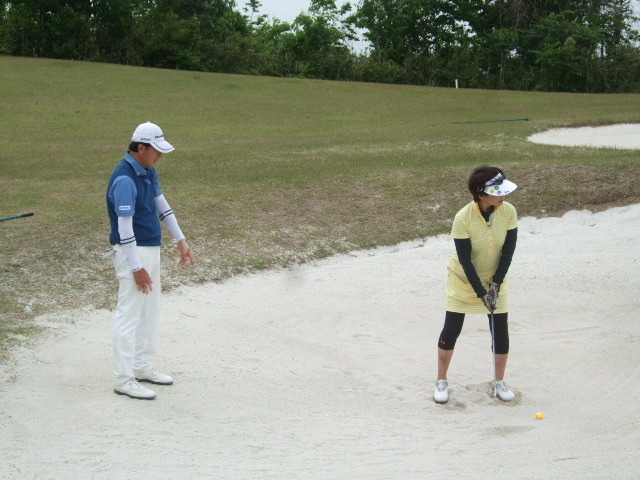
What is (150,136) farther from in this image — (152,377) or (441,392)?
(441,392)

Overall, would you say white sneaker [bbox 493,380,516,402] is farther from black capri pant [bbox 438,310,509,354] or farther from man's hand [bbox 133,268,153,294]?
man's hand [bbox 133,268,153,294]

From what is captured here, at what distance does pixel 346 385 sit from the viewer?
7.00 m

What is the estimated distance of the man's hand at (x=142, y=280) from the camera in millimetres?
5946

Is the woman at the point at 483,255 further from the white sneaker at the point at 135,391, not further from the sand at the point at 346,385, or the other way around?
the white sneaker at the point at 135,391

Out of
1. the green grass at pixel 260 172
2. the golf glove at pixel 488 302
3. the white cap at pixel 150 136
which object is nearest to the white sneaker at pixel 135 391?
the green grass at pixel 260 172

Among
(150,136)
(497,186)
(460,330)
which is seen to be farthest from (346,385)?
(150,136)

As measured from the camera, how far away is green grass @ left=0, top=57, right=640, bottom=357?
1009cm

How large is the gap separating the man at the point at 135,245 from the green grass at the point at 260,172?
1800mm

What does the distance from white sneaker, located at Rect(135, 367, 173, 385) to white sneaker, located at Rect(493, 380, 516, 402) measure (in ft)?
9.20

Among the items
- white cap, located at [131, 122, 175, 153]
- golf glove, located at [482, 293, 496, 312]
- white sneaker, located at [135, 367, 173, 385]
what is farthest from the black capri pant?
white cap, located at [131, 122, 175, 153]

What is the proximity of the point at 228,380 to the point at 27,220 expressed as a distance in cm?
561

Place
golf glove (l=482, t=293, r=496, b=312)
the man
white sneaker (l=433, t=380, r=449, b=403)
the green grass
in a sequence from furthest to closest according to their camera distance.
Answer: the green grass < white sneaker (l=433, t=380, r=449, b=403) < golf glove (l=482, t=293, r=496, b=312) < the man

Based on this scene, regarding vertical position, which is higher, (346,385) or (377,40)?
(377,40)

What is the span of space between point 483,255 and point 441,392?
4.11 feet
